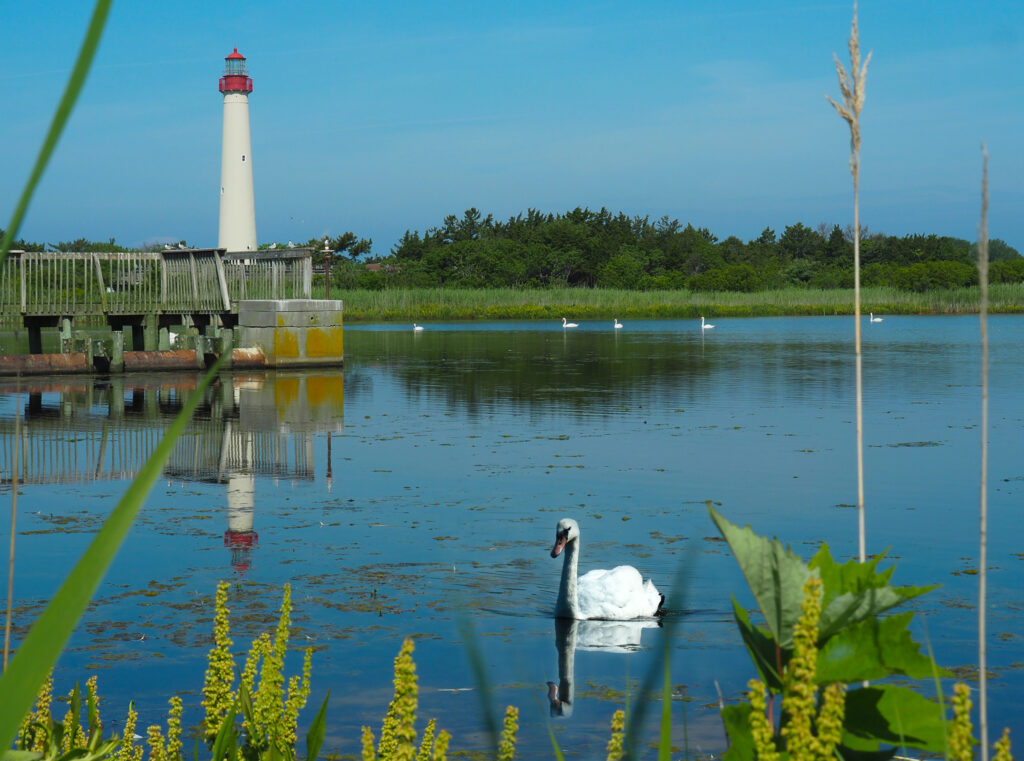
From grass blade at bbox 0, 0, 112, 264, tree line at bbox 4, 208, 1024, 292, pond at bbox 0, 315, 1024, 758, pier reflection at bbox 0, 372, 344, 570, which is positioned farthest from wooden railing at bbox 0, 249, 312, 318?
tree line at bbox 4, 208, 1024, 292

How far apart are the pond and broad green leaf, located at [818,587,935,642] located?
1.03 feet

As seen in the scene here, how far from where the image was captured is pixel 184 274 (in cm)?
2523

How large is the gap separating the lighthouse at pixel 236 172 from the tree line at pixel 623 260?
37770 mm

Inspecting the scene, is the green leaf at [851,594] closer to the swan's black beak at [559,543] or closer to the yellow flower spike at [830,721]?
the yellow flower spike at [830,721]

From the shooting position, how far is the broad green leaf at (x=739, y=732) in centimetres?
124

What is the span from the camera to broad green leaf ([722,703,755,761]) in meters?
1.24

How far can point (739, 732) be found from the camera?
1253 mm

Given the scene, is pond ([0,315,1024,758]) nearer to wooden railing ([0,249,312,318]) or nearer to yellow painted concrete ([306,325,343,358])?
wooden railing ([0,249,312,318])

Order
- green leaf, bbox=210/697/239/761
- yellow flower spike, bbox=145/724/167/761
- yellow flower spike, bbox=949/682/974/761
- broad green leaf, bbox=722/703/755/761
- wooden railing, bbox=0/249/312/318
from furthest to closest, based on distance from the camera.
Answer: wooden railing, bbox=0/249/312/318 → yellow flower spike, bbox=145/724/167/761 → green leaf, bbox=210/697/239/761 → broad green leaf, bbox=722/703/755/761 → yellow flower spike, bbox=949/682/974/761

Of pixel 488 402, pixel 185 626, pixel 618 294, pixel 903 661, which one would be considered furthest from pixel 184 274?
pixel 618 294

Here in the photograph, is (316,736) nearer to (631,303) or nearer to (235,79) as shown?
(235,79)

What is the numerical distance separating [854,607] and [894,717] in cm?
15

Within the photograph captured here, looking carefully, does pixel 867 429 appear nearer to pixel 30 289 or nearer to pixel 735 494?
pixel 735 494

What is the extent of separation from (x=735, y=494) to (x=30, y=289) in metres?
17.8
